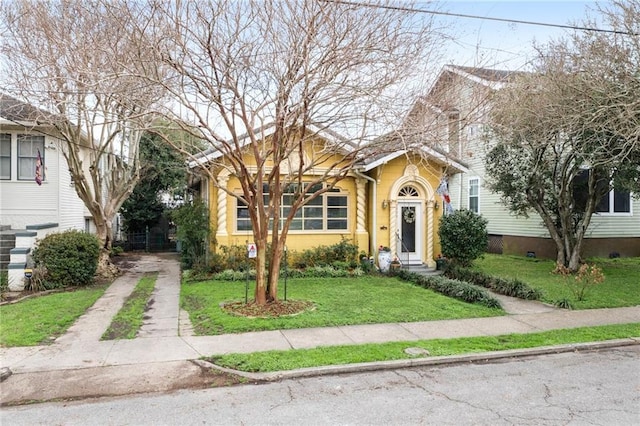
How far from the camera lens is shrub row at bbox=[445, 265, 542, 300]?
10.5m

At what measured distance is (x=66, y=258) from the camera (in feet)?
37.7

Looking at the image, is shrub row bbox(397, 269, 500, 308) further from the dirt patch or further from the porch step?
the dirt patch

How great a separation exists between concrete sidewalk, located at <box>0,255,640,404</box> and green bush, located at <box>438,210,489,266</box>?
345cm

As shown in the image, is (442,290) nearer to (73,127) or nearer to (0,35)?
(73,127)

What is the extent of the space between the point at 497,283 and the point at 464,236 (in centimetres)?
233

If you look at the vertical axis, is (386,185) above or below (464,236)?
above

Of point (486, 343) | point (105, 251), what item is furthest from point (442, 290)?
point (105, 251)

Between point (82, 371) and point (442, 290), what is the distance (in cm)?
848

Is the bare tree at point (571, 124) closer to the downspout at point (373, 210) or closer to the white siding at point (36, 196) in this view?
the downspout at point (373, 210)

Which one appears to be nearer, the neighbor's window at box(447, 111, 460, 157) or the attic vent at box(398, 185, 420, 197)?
the neighbor's window at box(447, 111, 460, 157)

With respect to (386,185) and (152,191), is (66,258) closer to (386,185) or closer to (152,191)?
(386,185)

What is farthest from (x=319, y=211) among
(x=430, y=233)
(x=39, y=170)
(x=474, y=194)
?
(x=474, y=194)

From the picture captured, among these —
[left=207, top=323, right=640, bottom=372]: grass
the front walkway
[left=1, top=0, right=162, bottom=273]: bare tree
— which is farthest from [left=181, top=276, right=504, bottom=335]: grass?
[left=1, top=0, right=162, bottom=273]: bare tree

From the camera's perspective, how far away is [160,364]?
595 centimetres
